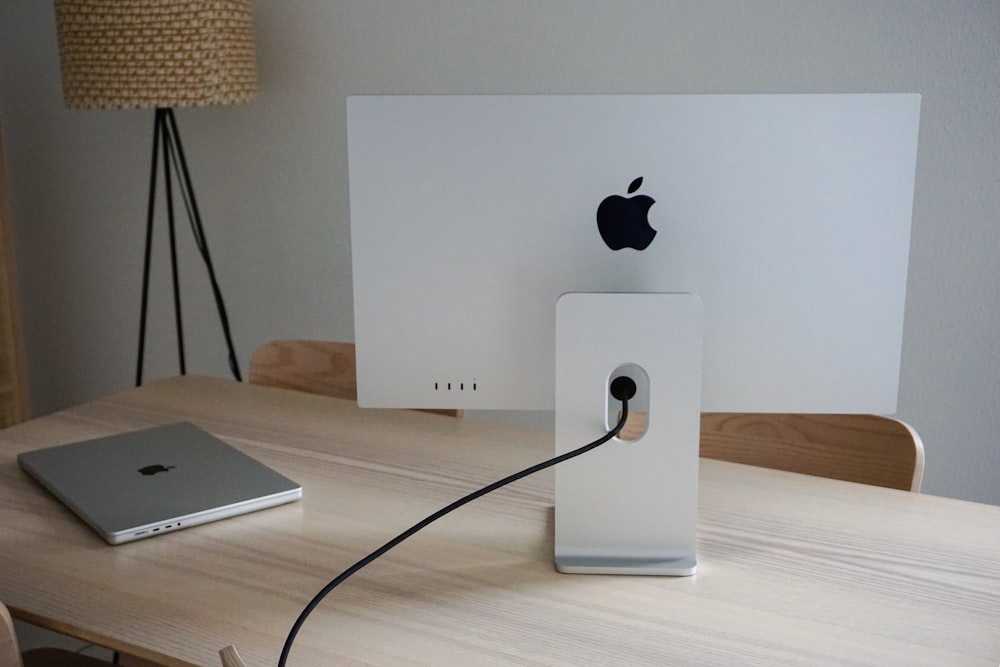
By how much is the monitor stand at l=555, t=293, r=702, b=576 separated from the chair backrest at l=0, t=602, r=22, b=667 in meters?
0.53

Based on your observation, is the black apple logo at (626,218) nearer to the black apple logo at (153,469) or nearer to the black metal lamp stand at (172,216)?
the black apple logo at (153,469)

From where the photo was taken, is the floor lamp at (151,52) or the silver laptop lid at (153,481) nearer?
the silver laptop lid at (153,481)

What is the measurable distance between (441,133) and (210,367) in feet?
6.81

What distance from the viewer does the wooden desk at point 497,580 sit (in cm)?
92

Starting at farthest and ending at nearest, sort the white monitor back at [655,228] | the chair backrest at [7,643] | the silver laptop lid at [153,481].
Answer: the silver laptop lid at [153,481] → the white monitor back at [655,228] → the chair backrest at [7,643]

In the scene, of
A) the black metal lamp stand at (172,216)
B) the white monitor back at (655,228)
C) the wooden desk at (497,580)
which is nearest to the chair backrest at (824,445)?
the wooden desk at (497,580)

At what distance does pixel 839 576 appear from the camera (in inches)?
41.8

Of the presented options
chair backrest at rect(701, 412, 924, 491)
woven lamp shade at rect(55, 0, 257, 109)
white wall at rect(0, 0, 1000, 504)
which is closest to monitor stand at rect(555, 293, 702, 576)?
chair backrest at rect(701, 412, 924, 491)

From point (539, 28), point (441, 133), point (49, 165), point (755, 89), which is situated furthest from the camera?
point (49, 165)

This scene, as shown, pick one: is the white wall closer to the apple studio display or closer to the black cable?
the apple studio display

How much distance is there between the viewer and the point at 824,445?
147 centimetres

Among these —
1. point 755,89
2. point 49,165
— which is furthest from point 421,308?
point 49,165

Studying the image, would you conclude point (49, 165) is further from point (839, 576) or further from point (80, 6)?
point (839, 576)

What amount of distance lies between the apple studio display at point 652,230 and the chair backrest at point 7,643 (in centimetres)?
44
